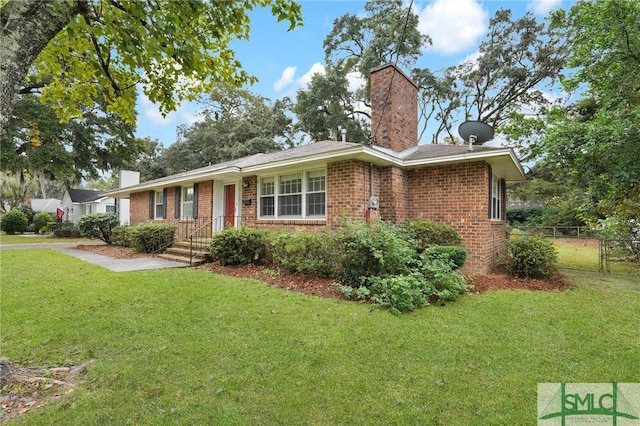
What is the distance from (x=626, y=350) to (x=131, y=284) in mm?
7933

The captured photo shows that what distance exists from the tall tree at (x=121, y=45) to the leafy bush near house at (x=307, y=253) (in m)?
3.45

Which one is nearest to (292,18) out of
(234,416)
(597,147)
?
(234,416)

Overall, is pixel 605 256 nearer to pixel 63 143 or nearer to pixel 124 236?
pixel 124 236

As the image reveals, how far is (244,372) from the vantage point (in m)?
2.98

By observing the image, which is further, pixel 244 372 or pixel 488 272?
pixel 488 272

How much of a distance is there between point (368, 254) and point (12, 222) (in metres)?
29.5

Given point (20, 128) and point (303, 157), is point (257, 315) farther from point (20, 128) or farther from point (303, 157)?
point (20, 128)

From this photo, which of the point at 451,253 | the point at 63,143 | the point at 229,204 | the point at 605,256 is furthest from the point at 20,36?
the point at 63,143

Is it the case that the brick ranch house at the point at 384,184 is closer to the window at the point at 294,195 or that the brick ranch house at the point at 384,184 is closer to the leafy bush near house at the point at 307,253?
the window at the point at 294,195

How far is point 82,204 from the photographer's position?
91.7ft

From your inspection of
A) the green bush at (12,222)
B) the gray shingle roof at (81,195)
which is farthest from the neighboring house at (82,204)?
the green bush at (12,222)

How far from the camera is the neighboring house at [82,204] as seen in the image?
1040 inches

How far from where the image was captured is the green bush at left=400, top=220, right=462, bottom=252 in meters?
7.22

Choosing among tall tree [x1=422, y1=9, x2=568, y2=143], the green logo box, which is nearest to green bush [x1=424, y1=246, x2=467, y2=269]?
the green logo box
